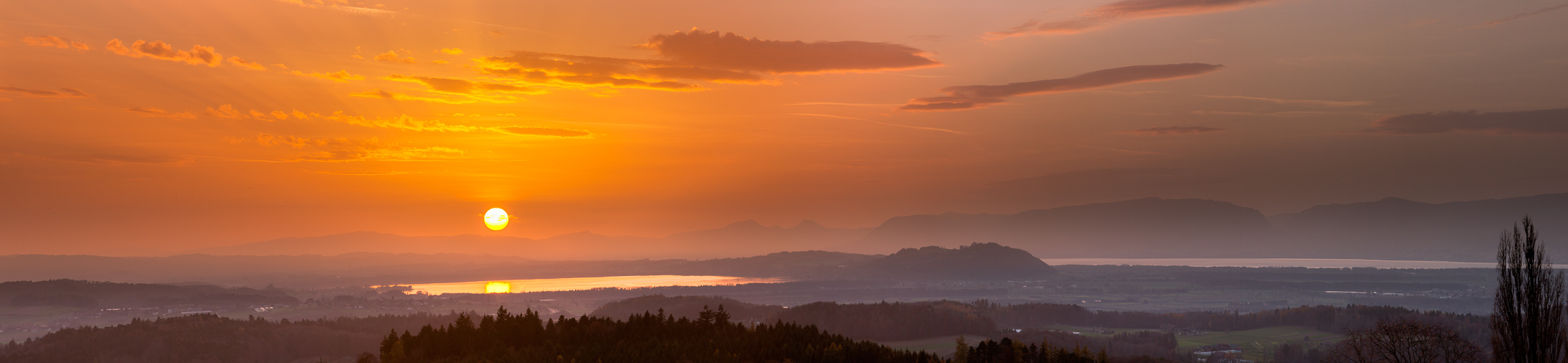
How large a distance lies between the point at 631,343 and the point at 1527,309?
62990 millimetres

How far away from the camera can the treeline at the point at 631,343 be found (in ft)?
204

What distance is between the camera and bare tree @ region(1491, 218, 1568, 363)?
171ft

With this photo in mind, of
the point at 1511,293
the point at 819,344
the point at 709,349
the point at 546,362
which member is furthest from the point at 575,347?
Result: the point at 1511,293

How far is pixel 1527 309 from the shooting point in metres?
52.9

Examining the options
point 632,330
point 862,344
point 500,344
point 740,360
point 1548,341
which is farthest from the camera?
point 632,330

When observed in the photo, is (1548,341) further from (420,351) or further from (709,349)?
(420,351)

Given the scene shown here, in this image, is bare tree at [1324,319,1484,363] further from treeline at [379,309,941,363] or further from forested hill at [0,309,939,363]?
treeline at [379,309,941,363]

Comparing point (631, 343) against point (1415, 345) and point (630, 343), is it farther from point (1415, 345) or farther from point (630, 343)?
point (1415, 345)

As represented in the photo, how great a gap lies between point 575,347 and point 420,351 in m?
15.3

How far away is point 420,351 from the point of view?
7288 cm

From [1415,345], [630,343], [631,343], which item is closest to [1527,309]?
[1415,345]

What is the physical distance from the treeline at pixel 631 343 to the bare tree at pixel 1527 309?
37.4 meters

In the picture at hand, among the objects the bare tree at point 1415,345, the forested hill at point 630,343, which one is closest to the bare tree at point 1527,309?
the bare tree at point 1415,345

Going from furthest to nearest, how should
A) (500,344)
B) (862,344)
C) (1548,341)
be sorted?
(500,344) < (862,344) < (1548,341)
